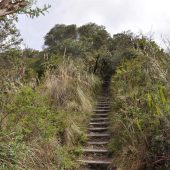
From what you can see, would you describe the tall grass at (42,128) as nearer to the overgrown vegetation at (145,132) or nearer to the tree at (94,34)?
the overgrown vegetation at (145,132)

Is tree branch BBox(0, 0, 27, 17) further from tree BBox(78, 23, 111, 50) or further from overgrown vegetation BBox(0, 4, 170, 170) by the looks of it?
tree BBox(78, 23, 111, 50)

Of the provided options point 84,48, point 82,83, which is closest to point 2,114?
point 82,83

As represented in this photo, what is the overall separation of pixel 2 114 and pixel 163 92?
114 inches

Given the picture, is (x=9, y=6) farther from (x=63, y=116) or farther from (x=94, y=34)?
(x=94, y=34)

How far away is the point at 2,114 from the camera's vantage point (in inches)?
233

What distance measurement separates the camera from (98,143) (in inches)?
332

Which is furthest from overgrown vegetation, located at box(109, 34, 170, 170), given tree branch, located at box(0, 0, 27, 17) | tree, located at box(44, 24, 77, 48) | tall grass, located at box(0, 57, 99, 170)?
tree, located at box(44, 24, 77, 48)

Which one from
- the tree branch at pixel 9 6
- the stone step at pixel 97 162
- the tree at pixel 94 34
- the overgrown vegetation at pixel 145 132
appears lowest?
the stone step at pixel 97 162

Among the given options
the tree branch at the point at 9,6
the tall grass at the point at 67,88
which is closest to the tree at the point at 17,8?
the tree branch at the point at 9,6

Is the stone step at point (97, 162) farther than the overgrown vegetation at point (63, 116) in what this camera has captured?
Yes

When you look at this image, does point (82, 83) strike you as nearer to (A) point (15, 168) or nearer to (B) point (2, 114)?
(B) point (2, 114)

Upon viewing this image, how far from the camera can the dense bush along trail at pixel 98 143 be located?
23.6 feet

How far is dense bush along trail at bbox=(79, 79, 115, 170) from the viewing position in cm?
719

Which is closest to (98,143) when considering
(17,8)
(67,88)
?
(67,88)
